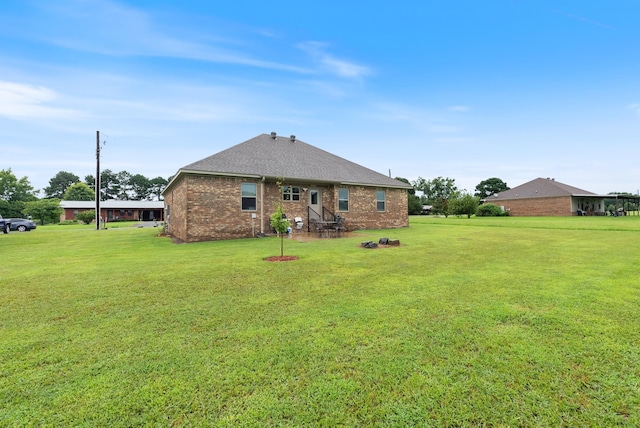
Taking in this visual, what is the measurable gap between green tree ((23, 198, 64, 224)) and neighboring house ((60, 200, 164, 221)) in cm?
516

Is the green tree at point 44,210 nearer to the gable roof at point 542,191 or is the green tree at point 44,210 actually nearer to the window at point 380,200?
the window at point 380,200

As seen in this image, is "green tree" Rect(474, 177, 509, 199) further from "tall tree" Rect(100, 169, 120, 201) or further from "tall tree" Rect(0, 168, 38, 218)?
"tall tree" Rect(100, 169, 120, 201)

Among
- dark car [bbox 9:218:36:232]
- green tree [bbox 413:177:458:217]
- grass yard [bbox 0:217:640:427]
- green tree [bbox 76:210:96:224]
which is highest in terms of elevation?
green tree [bbox 413:177:458:217]

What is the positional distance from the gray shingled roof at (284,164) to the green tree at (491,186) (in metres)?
70.8

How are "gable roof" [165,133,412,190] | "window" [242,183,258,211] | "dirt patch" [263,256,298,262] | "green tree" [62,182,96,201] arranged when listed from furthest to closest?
1. "green tree" [62,182,96,201]
2. "window" [242,183,258,211]
3. "gable roof" [165,133,412,190]
4. "dirt patch" [263,256,298,262]

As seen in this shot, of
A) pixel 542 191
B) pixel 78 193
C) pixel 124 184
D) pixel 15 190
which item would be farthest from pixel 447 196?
pixel 124 184

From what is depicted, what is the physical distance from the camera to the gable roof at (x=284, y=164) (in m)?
13.7

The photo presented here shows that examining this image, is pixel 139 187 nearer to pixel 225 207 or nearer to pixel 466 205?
pixel 225 207

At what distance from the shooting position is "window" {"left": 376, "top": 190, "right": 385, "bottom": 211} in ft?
60.1

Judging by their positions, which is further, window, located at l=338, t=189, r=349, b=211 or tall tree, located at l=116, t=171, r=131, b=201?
tall tree, located at l=116, t=171, r=131, b=201

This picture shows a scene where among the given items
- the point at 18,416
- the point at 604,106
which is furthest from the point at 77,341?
the point at 604,106

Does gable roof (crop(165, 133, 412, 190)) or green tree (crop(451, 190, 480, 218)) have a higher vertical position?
gable roof (crop(165, 133, 412, 190))

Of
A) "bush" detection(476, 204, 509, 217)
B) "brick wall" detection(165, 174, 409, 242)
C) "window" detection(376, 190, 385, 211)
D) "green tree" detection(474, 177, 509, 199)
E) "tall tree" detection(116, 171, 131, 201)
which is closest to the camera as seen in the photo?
"brick wall" detection(165, 174, 409, 242)

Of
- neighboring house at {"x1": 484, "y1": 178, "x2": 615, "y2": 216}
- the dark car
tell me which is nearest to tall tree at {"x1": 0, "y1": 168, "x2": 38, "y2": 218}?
the dark car
